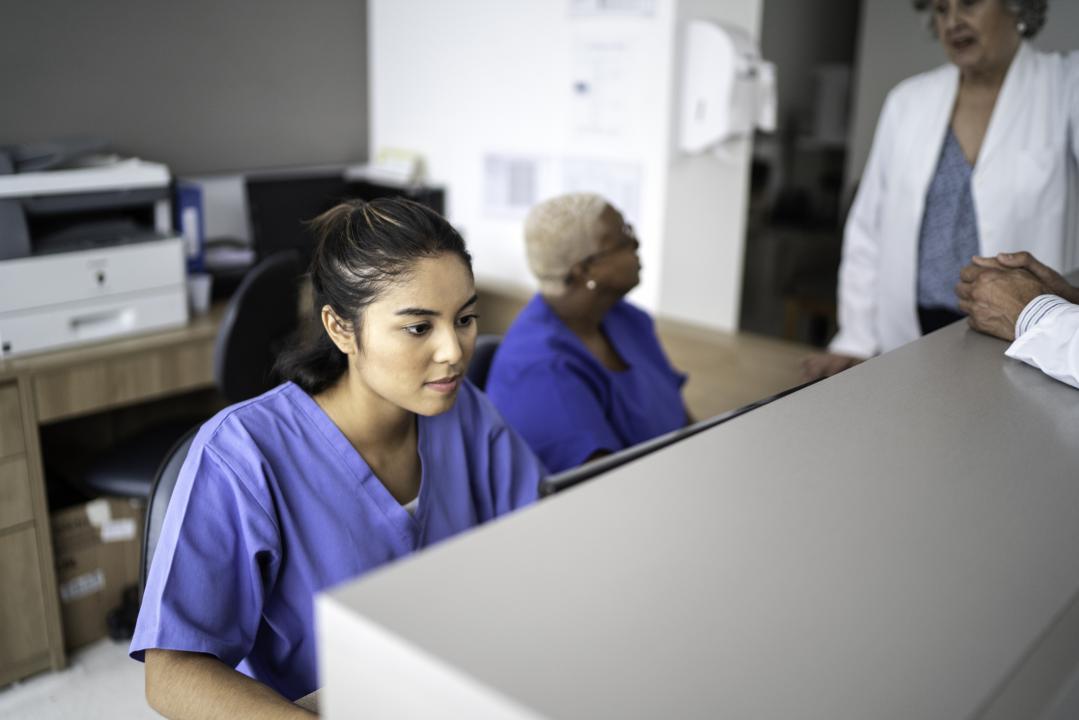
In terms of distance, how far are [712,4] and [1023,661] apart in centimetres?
254

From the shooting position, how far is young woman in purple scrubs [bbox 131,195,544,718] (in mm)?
1065

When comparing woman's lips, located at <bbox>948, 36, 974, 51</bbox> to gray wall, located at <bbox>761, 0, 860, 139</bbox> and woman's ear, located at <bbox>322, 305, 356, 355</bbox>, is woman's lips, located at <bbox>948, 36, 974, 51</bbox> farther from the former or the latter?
gray wall, located at <bbox>761, 0, 860, 139</bbox>

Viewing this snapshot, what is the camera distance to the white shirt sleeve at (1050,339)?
2.91 ft

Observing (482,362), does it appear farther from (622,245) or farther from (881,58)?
(881,58)

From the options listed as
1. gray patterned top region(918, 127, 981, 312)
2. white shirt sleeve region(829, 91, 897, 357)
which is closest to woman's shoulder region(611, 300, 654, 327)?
white shirt sleeve region(829, 91, 897, 357)

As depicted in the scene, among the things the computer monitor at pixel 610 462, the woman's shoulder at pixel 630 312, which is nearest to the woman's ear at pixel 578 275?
the woman's shoulder at pixel 630 312

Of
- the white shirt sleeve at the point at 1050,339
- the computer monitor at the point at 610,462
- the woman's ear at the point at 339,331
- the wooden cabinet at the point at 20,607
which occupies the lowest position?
the wooden cabinet at the point at 20,607

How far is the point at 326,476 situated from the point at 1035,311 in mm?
855

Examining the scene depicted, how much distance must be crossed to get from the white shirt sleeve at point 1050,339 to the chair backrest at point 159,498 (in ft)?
3.33

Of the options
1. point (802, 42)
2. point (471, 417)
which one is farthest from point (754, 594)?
point (802, 42)

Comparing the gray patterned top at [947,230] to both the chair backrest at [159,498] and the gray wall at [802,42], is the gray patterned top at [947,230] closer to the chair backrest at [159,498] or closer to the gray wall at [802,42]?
the chair backrest at [159,498]

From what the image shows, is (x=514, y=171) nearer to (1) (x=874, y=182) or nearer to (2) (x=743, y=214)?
(2) (x=743, y=214)

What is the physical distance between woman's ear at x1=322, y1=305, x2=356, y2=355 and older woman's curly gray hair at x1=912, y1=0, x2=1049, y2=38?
1424mm

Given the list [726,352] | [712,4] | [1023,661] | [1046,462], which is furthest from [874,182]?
[1023,661]
